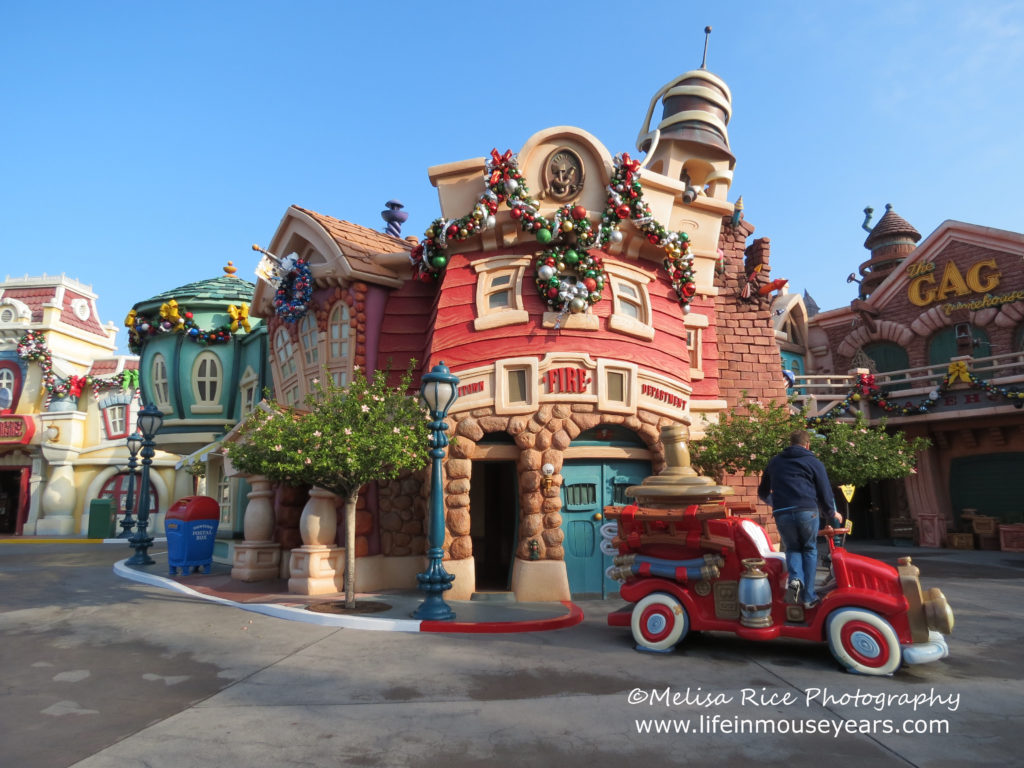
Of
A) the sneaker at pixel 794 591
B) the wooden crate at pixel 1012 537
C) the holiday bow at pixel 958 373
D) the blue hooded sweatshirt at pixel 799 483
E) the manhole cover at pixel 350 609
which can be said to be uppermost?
the holiday bow at pixel 958 373

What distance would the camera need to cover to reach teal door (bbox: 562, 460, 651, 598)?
420 inches

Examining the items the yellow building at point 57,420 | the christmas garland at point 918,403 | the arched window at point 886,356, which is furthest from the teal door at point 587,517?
the yellow building at point 57,420

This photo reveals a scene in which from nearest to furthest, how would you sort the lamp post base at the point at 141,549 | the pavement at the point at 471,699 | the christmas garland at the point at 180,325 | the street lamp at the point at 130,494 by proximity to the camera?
the pavement at the point at 471,699, the lamp post base at the point at 141,549, the christmas garland at the point at 180,325, the street lamp at the point at 130,494

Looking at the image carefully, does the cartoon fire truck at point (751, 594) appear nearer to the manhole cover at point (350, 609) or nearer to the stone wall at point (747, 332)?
the manhole cover at point (350, 609)

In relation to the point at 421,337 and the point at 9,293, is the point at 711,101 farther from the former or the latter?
the point at 9,293

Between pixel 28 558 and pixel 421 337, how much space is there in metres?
13.4

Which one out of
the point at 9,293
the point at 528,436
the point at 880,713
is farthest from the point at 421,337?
the point at 9,293

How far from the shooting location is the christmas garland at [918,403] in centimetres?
1759

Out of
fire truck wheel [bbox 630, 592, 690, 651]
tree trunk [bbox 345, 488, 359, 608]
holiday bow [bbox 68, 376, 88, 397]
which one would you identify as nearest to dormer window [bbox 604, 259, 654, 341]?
tree trunk [bbox 345, 488, 359, 608]

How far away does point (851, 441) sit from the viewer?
12312 millimetres

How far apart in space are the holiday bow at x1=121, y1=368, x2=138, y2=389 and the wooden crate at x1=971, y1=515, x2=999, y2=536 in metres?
32.4

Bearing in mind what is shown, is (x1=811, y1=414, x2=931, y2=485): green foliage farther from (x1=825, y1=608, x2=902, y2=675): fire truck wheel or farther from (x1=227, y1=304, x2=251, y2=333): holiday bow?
(x1=227, y1=304, x2=251, y2=333): holiday bow

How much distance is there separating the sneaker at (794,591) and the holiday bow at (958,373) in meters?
15.8

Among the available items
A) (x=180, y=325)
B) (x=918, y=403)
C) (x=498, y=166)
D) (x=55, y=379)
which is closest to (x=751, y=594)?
(x=498, y=166)
